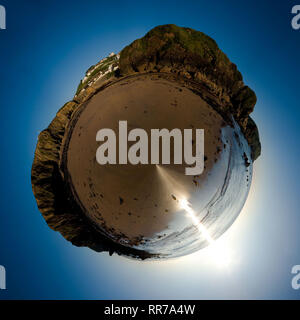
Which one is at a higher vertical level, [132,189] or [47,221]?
[132,189]

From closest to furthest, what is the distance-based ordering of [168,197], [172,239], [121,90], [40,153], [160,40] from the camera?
[168,197] → [121,90] → [160,40] → [172,239] → [40,153]

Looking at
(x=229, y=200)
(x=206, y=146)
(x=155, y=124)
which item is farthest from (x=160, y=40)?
(x=229, y=200)

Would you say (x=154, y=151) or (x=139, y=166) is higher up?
(x=154, y=151)

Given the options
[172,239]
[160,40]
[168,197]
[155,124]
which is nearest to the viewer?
[155,124]

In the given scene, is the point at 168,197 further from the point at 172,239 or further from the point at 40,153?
the point at 40,153

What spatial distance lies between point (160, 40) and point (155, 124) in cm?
118

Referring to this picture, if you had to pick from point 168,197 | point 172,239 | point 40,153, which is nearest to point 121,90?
point 168,197

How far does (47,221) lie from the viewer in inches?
126

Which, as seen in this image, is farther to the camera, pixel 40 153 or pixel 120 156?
pixel 40 153

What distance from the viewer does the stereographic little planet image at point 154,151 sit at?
75.6 inches

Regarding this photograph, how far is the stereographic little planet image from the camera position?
192cm

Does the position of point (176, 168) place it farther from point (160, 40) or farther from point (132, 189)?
point (160, 40)

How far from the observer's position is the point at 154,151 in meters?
1.87

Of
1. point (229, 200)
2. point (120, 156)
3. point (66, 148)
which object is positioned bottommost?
point (229, 200)
